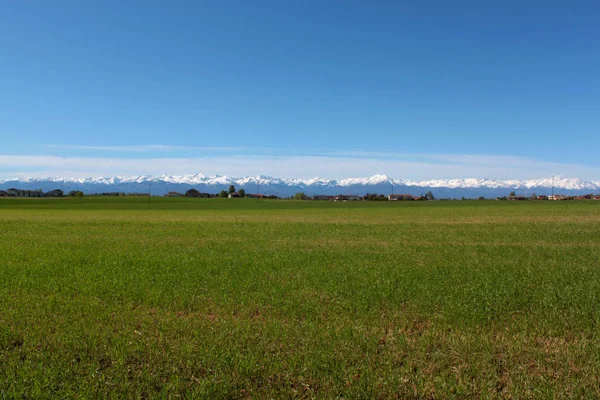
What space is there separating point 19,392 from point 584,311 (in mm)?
13673

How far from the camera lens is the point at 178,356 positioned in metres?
8.30

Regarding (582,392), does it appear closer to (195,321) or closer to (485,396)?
(485,396)

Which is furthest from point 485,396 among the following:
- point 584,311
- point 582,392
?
point 584,311

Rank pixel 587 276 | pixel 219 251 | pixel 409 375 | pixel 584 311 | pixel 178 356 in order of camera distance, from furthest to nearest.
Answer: pixel 219 251 < pixel 587 276 < pixel 584 311 < pixel 178 356 < pixel 409 375

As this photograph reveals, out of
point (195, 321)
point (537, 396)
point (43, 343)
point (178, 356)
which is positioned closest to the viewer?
point (537, 396)

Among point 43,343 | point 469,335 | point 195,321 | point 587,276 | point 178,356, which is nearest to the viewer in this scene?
point 178,356

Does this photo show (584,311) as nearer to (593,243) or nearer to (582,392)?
(582,392)

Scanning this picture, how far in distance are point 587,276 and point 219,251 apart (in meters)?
18.8

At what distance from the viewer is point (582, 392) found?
700cm

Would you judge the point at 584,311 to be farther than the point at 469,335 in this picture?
Yes

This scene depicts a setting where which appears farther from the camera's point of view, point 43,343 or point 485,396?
point 43,343

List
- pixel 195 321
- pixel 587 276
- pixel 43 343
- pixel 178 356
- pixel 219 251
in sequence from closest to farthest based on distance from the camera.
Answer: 1. pixel 178 356
2. pixel 43 343
3. pixel 195 321
4. pixel 587 276
5. pixel 219 251

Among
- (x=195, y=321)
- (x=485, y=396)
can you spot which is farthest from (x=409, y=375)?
(x=195, y=321)

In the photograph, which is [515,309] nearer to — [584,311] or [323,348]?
[584,311]
